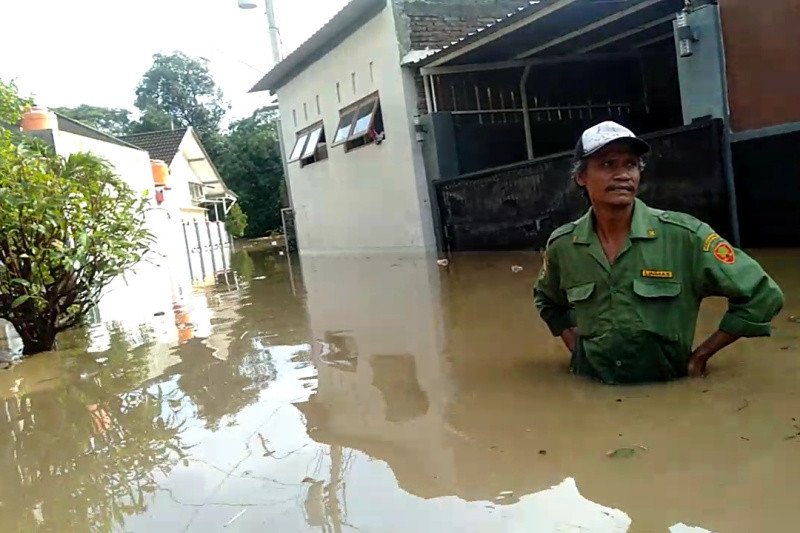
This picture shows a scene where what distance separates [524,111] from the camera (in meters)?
13.7

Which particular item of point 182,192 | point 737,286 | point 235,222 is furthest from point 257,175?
point 737,286

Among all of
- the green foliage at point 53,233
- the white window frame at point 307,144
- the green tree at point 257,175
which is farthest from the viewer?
the green tree at point 257,175

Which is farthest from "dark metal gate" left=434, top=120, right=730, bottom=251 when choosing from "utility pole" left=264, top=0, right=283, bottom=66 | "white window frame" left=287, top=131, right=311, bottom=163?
"utility pole" left=264, top=0, right=283, bottom=66

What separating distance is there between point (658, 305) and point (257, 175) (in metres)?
44.6

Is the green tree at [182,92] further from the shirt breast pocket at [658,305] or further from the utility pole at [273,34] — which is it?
the shirt breast pocket at [658,305]

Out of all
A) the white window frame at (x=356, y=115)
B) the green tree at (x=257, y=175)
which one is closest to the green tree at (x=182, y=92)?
the green tree at (x=257, y=175)

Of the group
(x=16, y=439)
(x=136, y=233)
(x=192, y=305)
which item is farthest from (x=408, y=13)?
(x=16, y=439)

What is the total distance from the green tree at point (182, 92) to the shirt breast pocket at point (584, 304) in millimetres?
67355

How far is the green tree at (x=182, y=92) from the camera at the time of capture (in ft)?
225

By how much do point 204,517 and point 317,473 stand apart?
46cm

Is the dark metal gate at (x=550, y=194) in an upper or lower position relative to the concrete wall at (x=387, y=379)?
upper

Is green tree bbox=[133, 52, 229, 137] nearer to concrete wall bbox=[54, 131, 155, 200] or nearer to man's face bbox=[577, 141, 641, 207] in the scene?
concrete wall bbox=[54, 131, 155, 200]

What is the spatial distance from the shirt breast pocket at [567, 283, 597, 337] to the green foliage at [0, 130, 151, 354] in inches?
191

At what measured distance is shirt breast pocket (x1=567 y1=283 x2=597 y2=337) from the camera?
332 cm
